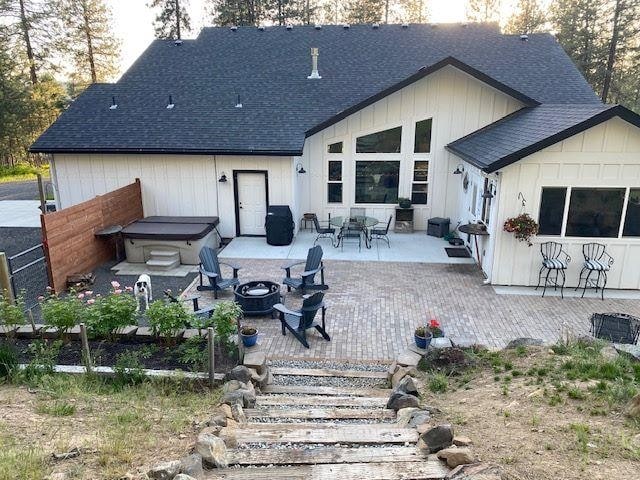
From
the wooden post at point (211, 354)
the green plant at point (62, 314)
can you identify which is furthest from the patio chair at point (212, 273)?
the wooden post at point (211, 354)

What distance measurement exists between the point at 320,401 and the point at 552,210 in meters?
6.72

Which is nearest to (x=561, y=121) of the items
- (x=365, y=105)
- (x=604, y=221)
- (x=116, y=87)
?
(x=604, y=221)

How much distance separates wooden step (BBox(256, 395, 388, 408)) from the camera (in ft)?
17.4

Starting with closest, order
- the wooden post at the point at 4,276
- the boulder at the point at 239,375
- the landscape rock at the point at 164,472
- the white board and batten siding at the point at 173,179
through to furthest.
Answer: the landscape rock at the point at 164,472 < the boulder at the point at 239,375 < the wooden post at the point at 4,276 < the white board and batten siding at the point at 173,179

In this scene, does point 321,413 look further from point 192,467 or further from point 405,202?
point 405,202

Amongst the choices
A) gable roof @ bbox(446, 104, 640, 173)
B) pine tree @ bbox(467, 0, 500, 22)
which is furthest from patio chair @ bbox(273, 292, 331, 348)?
pine tree @ bbox(467, 0, 500, 22)

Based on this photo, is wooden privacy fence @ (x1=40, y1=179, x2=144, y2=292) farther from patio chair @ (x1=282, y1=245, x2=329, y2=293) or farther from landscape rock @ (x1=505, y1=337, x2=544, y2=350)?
landscape rock @ (x1=505, y1=337, x2=544, y2=350)

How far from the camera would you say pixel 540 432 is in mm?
3992

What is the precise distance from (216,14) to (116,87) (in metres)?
17.1

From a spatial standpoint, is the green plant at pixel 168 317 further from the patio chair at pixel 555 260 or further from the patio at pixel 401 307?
the patio chair at pixel 555 260

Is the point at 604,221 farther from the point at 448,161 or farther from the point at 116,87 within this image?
the point at 116,87

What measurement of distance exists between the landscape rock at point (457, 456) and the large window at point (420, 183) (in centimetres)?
1135

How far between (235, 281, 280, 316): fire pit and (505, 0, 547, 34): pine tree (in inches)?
1256

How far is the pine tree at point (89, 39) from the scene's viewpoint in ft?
98.7
